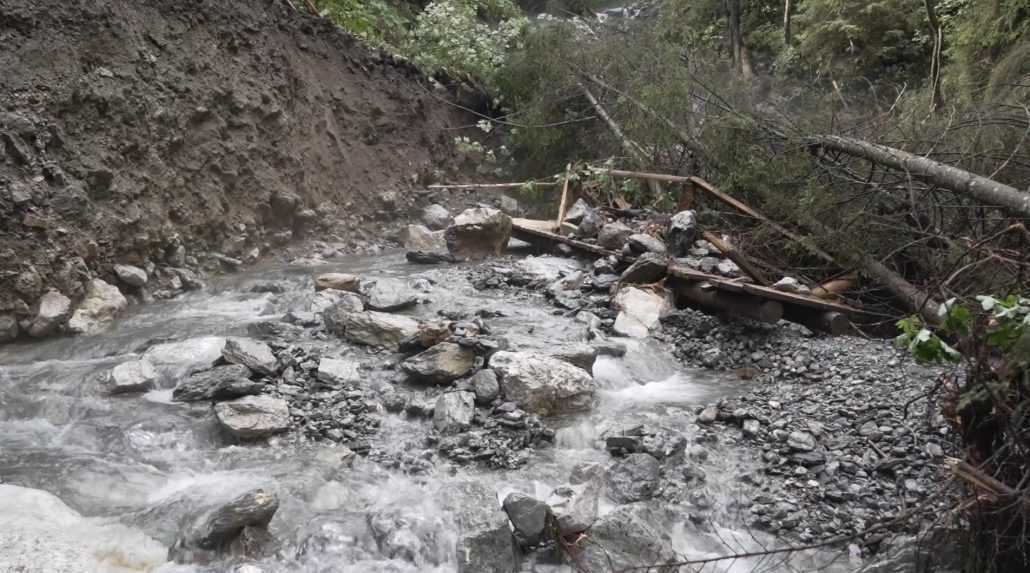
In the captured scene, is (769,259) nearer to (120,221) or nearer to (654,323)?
(654,323)

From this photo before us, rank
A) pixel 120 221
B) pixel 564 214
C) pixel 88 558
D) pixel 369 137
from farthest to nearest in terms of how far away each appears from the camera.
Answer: pixel 369 137 → pixel 564 214 → pixel 120 221 → pixel 88 558

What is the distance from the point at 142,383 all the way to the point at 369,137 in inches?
270

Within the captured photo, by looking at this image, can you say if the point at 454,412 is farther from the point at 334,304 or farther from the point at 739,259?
the point at 739,259

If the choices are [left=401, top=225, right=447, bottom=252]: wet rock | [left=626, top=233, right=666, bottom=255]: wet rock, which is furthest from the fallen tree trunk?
[left=401, top=225, right=447, bottom=252]: wet rock

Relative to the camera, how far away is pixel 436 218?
35.8ft

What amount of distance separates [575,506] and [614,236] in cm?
489

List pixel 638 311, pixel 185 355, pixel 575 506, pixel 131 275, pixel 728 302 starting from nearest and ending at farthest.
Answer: pixel 575 506
pixel 185 355
pixel 728 302
pixel 638 311
pixel 131 275

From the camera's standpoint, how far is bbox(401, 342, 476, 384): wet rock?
5.10 meters

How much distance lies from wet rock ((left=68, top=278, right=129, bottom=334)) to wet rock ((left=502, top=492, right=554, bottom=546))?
170 inches

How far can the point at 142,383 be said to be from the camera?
4.86 m

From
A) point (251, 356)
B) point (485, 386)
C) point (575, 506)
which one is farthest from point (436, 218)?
point (575, 506)

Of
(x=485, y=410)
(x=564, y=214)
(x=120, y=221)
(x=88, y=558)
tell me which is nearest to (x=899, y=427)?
(x=485, y=410)

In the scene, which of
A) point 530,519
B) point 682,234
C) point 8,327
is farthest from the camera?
point 682,234

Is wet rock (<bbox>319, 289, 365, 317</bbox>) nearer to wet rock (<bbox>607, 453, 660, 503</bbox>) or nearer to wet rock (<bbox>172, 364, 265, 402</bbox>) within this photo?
wet rock (<bbox>172, 364, 265, 402</bbox>)
